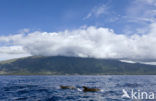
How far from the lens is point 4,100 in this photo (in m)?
50.4

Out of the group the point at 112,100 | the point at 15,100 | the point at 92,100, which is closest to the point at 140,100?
the point at 112,100

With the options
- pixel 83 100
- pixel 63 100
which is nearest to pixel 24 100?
pixel 63 100

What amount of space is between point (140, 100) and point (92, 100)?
1245cm

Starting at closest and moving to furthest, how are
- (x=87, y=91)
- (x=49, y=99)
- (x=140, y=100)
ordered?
(x=140, y=100), (x=49, y=99), (x=87, y=91)

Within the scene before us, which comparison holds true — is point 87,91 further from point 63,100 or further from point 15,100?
point 15,100

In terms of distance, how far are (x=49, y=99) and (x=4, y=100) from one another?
11.7 metres

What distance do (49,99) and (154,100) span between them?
90.9 ft

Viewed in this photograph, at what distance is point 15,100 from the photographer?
50.5 meters

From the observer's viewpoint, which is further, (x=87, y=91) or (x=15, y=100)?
(x=87, y=91)

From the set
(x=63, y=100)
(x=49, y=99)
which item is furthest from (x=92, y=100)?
(x=49, y=99)

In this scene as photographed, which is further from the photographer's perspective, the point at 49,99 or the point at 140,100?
the point at 49,99

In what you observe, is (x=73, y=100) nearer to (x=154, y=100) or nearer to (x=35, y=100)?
(x=35, y=100)

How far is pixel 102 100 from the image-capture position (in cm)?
5162

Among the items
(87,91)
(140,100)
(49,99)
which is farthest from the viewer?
(87,91)
